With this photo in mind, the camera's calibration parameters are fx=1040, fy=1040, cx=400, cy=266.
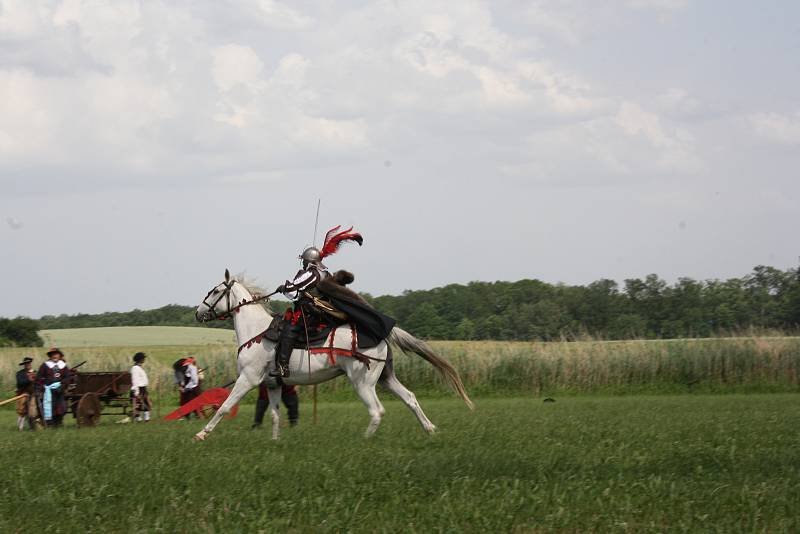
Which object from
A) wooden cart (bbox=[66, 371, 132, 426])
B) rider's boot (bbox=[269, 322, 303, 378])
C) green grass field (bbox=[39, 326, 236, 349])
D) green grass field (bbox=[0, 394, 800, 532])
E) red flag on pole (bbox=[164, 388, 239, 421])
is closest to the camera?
green grass field (bbox=[0, 394, 800, 532])

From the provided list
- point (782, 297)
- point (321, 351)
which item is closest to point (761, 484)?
point (321, 351)

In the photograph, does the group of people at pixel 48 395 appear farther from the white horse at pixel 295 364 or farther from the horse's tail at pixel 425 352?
the horse's tail at pixel 425 352

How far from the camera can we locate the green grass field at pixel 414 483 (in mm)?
7551

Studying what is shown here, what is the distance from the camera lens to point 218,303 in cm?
1560

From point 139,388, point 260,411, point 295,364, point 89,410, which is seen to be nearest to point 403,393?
point 295,364

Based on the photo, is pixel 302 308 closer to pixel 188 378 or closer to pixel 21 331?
pixel 188 378

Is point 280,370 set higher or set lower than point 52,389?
higher

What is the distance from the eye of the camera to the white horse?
1429 centimetres

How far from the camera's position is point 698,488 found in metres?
8.78

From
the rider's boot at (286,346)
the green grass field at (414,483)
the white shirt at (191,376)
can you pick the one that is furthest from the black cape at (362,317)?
the white shirt at (191,376)

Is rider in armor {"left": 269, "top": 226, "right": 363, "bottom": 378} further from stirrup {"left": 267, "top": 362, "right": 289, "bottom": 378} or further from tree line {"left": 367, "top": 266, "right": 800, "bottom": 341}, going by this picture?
tree line {"left": 367, "top": 266, "right": 800, "bottom": 341}

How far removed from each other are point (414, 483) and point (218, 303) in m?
7.25

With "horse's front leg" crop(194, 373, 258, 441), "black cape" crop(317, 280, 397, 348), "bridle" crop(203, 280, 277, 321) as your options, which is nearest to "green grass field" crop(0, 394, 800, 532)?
"horse's front leg" crop(194, 373, 258, 441)

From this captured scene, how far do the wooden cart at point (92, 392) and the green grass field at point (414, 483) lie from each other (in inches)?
313
